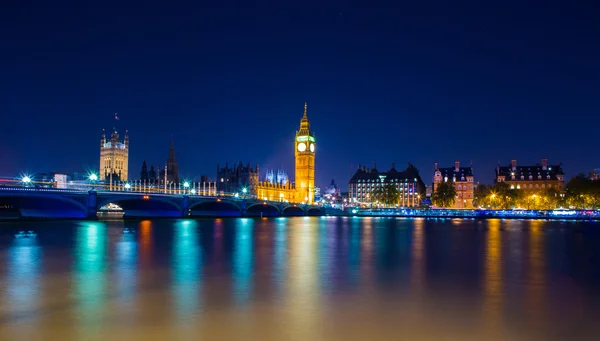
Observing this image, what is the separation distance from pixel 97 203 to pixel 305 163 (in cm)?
11428

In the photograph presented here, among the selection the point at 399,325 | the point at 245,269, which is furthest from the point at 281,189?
the point at 399,325

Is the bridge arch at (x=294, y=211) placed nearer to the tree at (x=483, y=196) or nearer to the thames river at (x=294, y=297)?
the tree at (x=483, y=196)

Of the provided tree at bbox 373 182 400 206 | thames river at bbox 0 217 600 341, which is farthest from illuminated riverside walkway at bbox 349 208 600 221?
thames river at bbox 0 217 600 341

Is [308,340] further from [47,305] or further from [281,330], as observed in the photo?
[47,305]

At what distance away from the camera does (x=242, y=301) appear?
45.2ft

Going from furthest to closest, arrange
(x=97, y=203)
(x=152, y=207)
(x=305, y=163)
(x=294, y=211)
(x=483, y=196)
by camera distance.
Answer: (x=305, y=163) → (x=294, y=211) → (x=483, y=196) → (x=152, y=207) → (x=97, y=203)

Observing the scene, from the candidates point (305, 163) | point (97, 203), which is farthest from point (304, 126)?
point (97, 203)

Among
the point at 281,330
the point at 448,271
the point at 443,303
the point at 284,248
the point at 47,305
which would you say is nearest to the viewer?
the point at 281,330

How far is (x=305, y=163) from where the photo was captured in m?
174

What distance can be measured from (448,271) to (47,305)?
15.2 m

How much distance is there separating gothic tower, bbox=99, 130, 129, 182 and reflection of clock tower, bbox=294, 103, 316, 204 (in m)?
60.6

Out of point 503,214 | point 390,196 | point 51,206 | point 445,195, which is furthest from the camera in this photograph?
point 390,196

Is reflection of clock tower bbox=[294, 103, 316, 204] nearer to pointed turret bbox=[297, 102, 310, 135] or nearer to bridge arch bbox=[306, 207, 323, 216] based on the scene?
pointed turret bbox=[297, 102, 310, 135]

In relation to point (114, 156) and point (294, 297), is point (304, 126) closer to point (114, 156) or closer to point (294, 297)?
point (114, 156)
